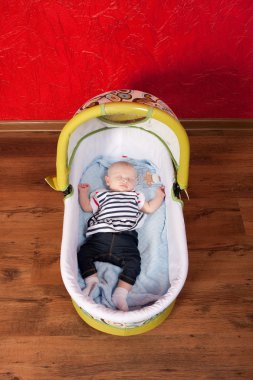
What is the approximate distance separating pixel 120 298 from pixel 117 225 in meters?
0.27

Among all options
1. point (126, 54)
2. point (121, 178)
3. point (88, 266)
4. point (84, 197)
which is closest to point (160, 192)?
point (121, 178)

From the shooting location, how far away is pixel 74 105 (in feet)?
6.09

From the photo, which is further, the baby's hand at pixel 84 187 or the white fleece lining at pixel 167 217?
the baby's hand at pixel 84 187

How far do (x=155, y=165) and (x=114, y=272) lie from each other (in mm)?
507

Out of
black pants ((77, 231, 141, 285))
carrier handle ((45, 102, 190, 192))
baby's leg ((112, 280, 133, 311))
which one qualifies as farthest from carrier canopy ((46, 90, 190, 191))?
baby's leg ((112, 280, 133, 311))

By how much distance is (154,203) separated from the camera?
1.56 metres

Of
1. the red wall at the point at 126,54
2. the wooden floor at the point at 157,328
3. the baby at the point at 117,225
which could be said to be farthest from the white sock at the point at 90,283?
the red wall at the point at 126,54

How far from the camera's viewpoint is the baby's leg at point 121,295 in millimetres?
1332

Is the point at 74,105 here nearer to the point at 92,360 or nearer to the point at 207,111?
the point at 207,111

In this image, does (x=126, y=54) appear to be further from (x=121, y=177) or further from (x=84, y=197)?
(x=84, y=197)

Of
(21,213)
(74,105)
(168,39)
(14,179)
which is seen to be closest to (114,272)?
(21,213)

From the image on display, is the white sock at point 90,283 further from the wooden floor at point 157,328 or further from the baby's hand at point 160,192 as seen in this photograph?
the baby's hand at point 160,192

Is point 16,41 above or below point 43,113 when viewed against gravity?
above

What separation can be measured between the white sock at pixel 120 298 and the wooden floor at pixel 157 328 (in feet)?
0.40
